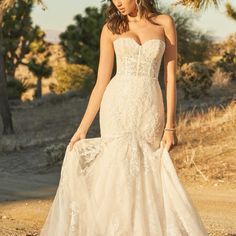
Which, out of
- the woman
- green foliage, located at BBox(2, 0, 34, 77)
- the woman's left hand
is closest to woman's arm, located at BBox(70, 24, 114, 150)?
the woman

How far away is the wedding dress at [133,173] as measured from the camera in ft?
15.1

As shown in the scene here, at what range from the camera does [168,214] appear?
4641 mm

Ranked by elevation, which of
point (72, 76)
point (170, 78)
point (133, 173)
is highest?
point (170, 78)

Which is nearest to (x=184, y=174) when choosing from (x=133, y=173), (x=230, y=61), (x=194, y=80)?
(x=133, y=173)

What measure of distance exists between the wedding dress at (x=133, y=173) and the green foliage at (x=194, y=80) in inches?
694

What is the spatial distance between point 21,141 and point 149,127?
12052mm

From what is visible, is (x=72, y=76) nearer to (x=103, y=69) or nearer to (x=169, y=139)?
(x=103, y=69)

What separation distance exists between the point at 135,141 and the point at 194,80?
18031 millimetres

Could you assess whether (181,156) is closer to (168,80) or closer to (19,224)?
(19,224)

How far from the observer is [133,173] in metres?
4.65

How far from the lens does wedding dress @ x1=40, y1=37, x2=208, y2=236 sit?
4.61 meters

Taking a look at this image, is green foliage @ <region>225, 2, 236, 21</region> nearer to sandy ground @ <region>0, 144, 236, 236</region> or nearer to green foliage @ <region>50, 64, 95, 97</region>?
sandy ground @ <region>0, 144, 236, 236</region>

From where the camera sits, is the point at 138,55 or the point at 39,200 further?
the point at 39,200
